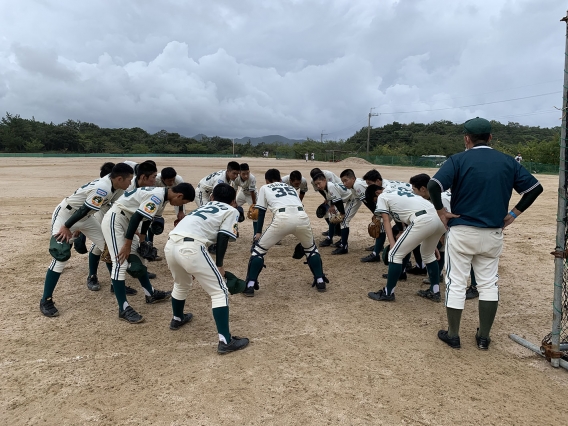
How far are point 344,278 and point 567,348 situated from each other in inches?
121

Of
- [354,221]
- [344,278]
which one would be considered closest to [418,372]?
[344,278]

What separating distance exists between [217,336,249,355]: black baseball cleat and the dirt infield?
2.7 inches

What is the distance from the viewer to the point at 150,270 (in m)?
6.33

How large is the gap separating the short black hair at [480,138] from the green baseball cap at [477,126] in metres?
0.02

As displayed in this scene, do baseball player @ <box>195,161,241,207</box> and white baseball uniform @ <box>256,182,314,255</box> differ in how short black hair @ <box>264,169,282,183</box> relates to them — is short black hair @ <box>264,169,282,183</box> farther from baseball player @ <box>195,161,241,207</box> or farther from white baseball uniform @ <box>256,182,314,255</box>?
baseball player @ <box>195,161,241,207</box>

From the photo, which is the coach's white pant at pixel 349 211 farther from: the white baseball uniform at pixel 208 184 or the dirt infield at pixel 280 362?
the white baseball uniform at pixel 208 184

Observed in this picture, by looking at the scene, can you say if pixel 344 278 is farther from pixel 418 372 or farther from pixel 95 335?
pixel 95 335

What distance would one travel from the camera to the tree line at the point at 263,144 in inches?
2142

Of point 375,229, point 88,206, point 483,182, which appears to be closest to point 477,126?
point 483,182

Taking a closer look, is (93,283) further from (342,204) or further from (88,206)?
(342,204)

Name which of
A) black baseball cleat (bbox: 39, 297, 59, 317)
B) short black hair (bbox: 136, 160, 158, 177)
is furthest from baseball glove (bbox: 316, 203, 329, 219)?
black baseball cleat (bbox: 39, 297, 59, 317)

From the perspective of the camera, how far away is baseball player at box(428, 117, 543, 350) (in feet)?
11.6

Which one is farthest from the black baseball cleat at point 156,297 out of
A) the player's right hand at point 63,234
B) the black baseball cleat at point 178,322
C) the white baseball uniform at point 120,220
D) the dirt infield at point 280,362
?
the player's right hand at point 63,234

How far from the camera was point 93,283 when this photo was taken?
5.46 metres
